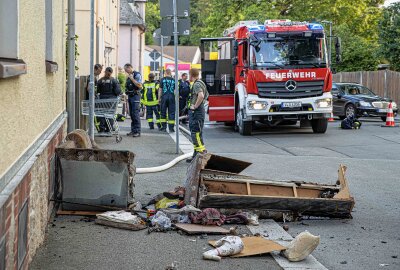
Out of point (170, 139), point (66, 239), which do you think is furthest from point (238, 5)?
point (66, 239)

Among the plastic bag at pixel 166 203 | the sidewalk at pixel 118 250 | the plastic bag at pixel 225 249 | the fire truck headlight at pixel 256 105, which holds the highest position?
the fire truck headlight at pixel 256 105

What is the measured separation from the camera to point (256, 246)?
7324 mm

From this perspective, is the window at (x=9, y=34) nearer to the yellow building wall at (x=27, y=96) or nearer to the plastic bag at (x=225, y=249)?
the yellow building wall at (x=27, y=96)

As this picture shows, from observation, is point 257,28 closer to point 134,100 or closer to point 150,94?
point 150,94

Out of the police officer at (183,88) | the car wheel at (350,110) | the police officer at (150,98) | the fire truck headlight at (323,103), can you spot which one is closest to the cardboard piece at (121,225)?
the fire truck headlight at (323,103)

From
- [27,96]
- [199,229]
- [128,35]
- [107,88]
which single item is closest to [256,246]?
[199,229]

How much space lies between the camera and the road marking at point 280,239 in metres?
6.74

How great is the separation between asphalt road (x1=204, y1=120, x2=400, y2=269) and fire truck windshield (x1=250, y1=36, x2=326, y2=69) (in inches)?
82.2

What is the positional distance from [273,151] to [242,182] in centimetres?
915

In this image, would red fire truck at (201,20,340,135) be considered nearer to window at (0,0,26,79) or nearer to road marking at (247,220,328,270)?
Result: road marking at (247,220,328,270)

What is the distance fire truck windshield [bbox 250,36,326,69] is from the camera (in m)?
23.0

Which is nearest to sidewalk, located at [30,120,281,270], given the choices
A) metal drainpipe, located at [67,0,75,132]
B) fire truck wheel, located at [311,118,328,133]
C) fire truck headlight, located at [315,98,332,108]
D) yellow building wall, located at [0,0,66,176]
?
yellow building wall, located at [0,0,66,176]

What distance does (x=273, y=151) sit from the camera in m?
18.2

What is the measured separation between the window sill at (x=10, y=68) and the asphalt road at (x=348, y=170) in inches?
127
